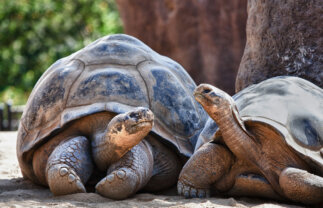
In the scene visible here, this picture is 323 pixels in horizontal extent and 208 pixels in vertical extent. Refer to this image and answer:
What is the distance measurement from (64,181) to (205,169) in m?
0.84

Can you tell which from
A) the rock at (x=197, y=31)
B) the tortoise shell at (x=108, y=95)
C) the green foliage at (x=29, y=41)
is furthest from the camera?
Answer: the green foliage at (x=29, y=41)

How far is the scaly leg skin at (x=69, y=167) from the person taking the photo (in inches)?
114

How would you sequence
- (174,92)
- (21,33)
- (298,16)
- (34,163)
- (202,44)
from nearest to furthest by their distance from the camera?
(34,163) < (174,92) < (298,16) < (202,44) < (21,33)

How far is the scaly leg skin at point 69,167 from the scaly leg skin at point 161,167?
44cm

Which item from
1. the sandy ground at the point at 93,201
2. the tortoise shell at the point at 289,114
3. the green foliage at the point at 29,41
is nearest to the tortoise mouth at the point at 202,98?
the tortoise shell at the point at 289,114

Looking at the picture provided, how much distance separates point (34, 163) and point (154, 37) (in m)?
7.01

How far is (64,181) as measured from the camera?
288cm

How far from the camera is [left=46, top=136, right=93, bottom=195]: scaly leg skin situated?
9.48ft

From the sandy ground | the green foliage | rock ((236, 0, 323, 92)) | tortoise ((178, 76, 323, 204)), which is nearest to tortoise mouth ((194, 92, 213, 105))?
tortoise ((178, 76, 323, 204))

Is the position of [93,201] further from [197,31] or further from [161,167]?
[197,31]

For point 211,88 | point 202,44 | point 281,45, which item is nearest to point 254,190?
point 211,88

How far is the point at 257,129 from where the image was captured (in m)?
2.96

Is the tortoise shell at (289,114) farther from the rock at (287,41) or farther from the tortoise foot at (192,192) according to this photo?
the rock at (287,41)

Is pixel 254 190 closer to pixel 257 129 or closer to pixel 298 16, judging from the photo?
pixel 257 129
